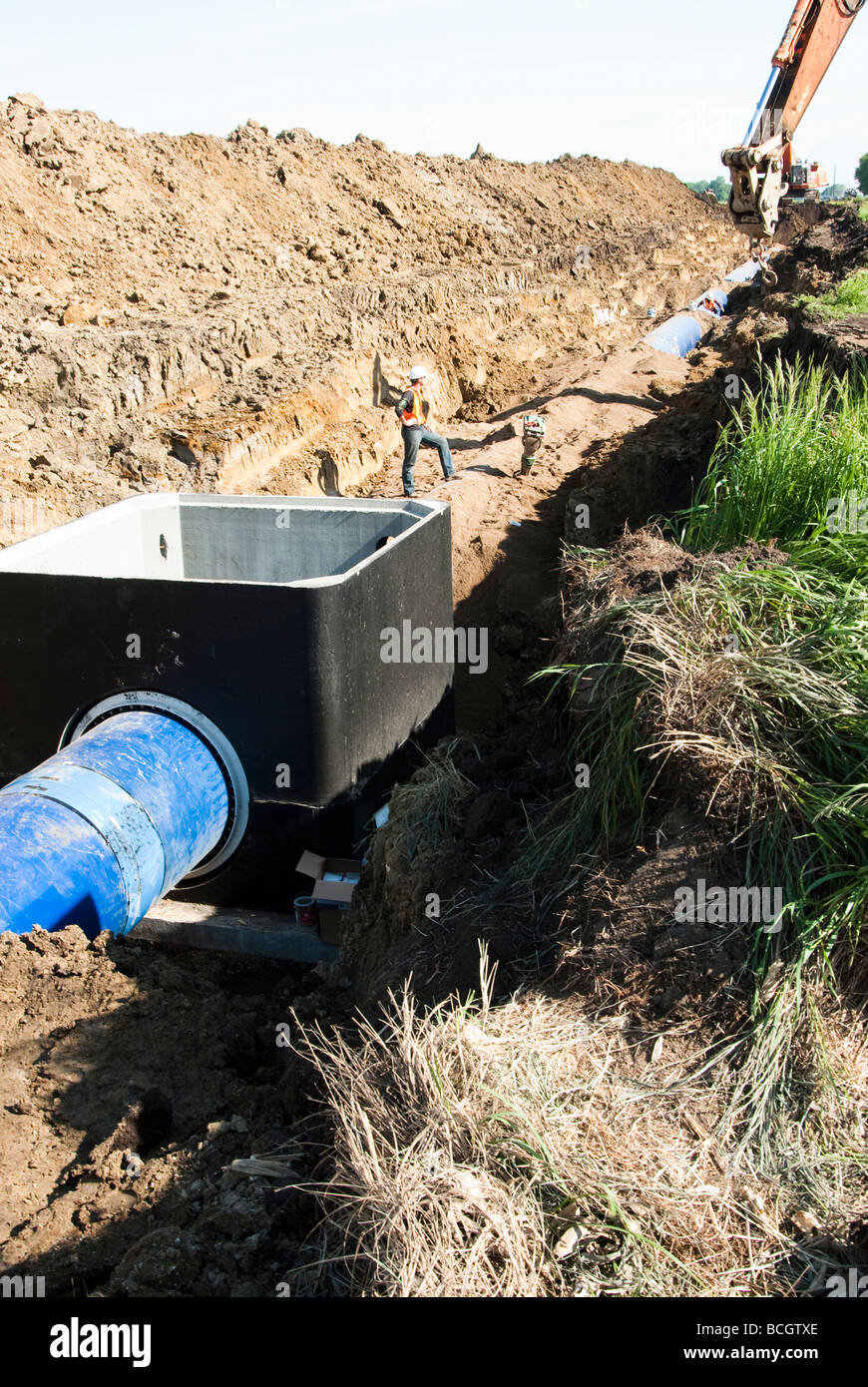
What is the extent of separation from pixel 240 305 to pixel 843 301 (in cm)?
827

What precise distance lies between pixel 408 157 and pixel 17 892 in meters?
28.2

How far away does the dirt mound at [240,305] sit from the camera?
12.0 meters

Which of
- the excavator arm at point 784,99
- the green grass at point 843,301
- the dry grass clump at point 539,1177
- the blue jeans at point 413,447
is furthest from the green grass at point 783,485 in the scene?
the excavator arm at point 784,99

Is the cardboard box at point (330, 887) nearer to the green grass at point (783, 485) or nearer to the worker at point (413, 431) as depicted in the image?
the green grass at point (783, 485)

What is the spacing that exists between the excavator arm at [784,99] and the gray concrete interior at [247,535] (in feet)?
33.8

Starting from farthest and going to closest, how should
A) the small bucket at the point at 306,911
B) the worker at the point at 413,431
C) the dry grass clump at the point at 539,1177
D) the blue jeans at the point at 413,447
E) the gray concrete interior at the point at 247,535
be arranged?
the blue jeans at the point at 413,447, the worker at the point at 413,431, the gray concrete interior at the point at 247,535, the small bucket at the point at 306,911, the dry grass clump at the point at 539,1177

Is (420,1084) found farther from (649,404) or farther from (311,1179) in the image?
(649,404)

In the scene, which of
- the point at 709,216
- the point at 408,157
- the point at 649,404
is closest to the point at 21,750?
the point at 649,404

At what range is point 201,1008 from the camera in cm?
480

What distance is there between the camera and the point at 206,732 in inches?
250

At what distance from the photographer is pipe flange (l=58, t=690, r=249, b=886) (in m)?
6.36

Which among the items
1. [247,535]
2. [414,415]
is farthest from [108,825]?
[414,415]

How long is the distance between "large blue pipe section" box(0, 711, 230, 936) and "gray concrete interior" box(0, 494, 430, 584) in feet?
8.59

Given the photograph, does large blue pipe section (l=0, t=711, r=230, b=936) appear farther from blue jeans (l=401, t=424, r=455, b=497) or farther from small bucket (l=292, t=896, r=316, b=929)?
blue jeans (l=401, t=424, r=455, b=497)
